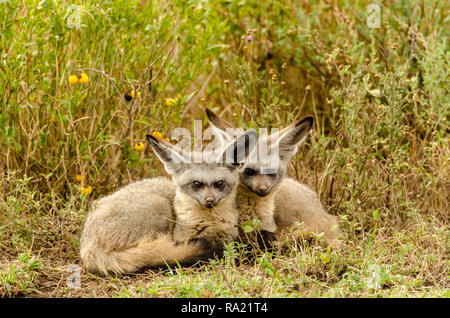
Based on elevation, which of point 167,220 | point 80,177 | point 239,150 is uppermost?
point 239,150

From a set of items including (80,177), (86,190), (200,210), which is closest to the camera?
(200,210)

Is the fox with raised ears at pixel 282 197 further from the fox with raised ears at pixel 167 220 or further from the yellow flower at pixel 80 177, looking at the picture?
the yellow flower at pixel 80 177

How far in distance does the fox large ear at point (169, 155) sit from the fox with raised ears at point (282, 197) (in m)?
0.45

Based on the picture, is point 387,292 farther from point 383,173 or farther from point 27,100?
point 27,100

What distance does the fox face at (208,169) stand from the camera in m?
3.93

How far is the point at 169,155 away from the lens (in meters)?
4.08

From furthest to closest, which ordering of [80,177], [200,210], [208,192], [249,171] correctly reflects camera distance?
[80,177] → [249,171] → [200,210] → [208,192]

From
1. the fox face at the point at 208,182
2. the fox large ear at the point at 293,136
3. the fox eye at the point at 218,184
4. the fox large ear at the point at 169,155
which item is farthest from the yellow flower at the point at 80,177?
the fox large ear at the point at 293,136

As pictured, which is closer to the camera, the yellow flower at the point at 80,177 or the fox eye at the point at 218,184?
the fox eye at the point at 218,184

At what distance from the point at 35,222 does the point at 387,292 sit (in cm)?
266

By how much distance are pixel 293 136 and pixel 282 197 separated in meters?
0.56

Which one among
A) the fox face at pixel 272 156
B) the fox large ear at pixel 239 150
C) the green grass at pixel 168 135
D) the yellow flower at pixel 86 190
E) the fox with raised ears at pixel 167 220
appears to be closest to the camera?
the green grass at pixel 168 135

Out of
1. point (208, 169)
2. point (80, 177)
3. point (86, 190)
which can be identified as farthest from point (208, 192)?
point (80, 177)

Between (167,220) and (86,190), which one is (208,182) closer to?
(167,220)
